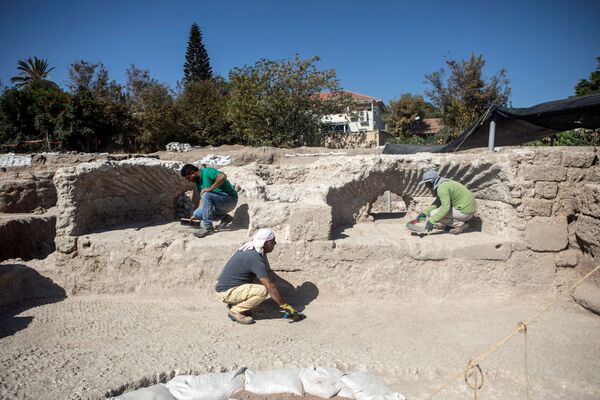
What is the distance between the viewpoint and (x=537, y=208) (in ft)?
14.4

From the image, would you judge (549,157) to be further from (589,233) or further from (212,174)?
(212,174)

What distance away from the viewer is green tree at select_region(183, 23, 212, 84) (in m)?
33.6

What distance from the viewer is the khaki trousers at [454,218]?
4793mm

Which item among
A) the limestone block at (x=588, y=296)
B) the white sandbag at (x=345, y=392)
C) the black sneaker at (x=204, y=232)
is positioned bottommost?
the white sandbag at (x=345, y=392)

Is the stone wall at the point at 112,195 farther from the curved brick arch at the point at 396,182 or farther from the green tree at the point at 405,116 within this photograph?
the green tree at the point at 405,116

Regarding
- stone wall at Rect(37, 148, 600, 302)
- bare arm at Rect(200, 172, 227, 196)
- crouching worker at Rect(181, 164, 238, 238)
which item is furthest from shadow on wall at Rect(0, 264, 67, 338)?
bare arm at Rect(200, 172, 227, 196)

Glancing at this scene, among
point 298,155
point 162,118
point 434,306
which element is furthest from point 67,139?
point 434,306

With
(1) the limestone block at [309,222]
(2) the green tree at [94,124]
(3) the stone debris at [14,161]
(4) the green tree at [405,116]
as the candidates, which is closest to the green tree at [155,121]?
(2) the green tree at [94,124]

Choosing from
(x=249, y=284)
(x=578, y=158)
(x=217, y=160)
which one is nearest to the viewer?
(x=249, y=284)

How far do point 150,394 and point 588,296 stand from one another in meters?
4.30

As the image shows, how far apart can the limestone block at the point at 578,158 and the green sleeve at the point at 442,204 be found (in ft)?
4.25

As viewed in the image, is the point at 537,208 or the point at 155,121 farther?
the point at 155,121

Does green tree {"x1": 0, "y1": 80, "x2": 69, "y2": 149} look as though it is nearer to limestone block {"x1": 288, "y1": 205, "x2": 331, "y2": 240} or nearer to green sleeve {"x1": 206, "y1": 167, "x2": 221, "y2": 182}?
green sleeve {"x1": 206, "y1": 167, "x2": 221, "y2": 182}

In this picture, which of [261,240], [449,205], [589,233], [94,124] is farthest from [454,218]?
[94,124]
